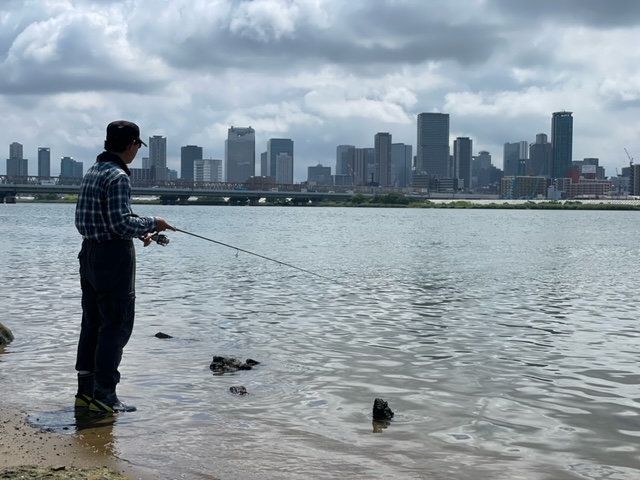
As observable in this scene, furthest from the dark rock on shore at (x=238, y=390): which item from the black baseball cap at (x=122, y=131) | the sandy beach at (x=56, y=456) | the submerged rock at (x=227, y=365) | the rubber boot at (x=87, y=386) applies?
the black baseball cap at (x=122, y=131)

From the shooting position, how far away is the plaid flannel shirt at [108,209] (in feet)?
25.0

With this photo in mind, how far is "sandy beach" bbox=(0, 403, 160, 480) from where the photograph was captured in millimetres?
5961

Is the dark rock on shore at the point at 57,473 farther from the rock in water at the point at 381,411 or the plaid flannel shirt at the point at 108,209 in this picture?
the rock in water at the point at 381,411

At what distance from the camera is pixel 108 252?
7.71 meters

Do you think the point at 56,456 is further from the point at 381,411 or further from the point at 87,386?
the point at 381,411

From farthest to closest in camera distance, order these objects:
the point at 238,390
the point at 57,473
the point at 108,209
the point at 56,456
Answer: the point at 238,390 < the point at 108,209 < the point at 56,456 < the point at 57,473

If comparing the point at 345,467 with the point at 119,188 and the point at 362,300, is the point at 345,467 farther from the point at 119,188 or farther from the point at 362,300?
the point at 362,300

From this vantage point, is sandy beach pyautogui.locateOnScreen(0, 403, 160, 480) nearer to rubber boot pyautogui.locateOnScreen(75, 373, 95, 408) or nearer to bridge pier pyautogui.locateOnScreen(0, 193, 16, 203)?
rubber boot pyautogui.locateOnScreen(75, 373, 95, 408)

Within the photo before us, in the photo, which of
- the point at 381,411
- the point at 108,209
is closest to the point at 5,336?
the point at 108,209

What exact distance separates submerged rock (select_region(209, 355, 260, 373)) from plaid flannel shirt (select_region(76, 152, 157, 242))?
3480 mm

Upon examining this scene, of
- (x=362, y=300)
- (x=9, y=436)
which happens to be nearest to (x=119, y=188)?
(x=9, y=436)

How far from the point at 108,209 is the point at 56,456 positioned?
2.25 meters

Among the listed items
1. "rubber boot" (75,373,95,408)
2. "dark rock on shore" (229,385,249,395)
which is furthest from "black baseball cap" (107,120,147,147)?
"dark rock on shore" (229,385,249,395)

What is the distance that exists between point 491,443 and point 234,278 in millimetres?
17774
